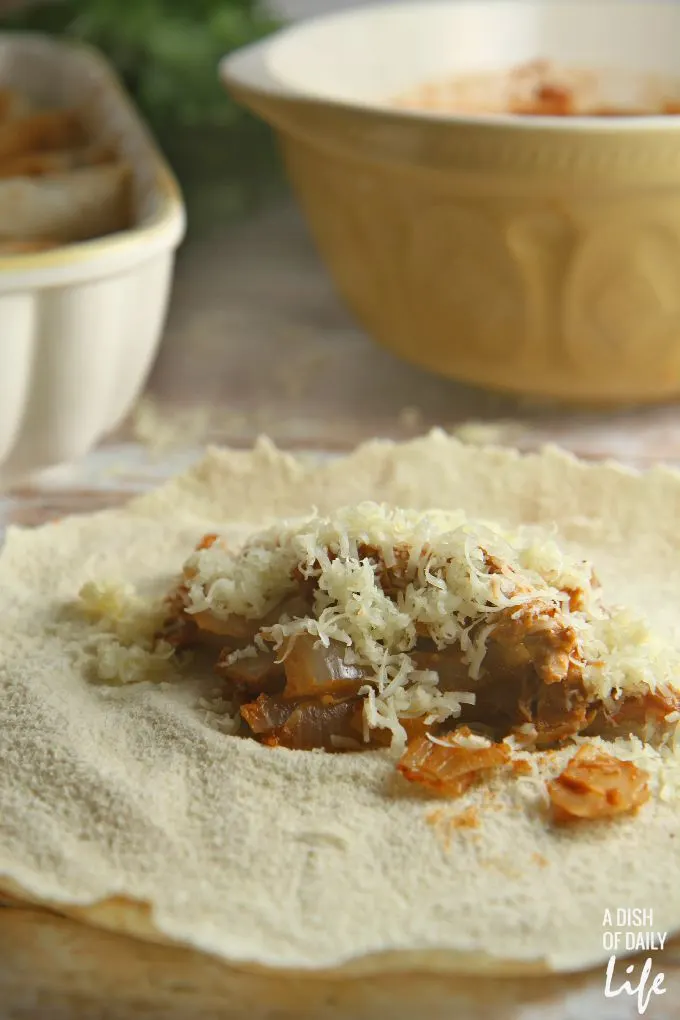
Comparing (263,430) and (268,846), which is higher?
(268,846)

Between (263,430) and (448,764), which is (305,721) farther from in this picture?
(263,430)

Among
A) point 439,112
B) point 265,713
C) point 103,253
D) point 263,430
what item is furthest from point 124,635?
point 439,112

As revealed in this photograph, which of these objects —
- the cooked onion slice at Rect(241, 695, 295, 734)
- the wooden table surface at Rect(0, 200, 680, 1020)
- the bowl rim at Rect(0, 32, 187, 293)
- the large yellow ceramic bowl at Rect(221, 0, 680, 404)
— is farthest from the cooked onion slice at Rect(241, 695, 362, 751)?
the large yellow ceramic bowl at Rect(221, 0, 680, 404)

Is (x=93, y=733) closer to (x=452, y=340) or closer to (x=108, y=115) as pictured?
(x=452, y=340)

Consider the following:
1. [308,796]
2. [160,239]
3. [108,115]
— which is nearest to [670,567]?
[308,796]

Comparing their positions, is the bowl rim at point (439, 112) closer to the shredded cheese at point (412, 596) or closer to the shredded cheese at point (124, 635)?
the shredded cheese at point (412, 596)

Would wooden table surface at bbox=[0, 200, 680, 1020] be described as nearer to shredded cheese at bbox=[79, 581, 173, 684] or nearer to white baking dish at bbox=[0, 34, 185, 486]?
white baking dish at bbox=[0, 34, 185, 486]
